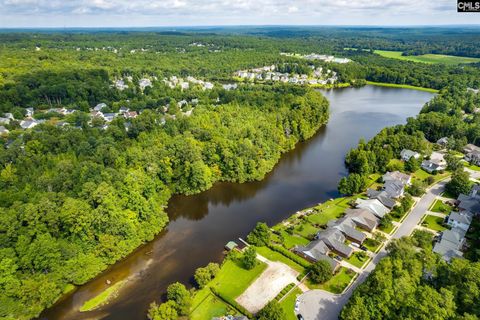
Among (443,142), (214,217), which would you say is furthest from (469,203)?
(214,217)

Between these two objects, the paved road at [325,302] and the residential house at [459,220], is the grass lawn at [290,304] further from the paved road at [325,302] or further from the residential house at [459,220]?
the residential house at [459,220]

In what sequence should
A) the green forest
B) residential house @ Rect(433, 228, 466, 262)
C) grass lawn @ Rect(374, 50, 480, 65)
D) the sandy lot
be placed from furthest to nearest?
1. grass lawn @ Rect(374, 50, 480, 65)
2. residential house @ Rect(433, 228, 466, 262)
3. the green forest
4. the sandy lot

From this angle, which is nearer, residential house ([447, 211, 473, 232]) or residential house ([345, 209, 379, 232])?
residential house ([447, 211, 473, 232])

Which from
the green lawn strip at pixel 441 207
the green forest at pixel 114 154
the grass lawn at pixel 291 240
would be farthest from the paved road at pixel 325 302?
the green forest at pixel 114 154

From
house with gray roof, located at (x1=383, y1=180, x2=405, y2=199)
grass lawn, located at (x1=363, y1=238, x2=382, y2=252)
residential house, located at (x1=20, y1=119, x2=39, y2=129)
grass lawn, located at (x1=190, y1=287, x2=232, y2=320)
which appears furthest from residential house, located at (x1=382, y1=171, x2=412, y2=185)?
residential house, located at (x1=20, y1=119, x2=39, y2=129)

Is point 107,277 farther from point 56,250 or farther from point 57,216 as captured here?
point 57,216

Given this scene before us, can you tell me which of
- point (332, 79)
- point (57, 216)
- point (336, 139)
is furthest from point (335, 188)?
point (332, 79)

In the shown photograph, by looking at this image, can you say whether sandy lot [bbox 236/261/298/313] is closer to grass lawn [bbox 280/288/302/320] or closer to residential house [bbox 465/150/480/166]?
grass lawn [bbox 280/288/302/320]
